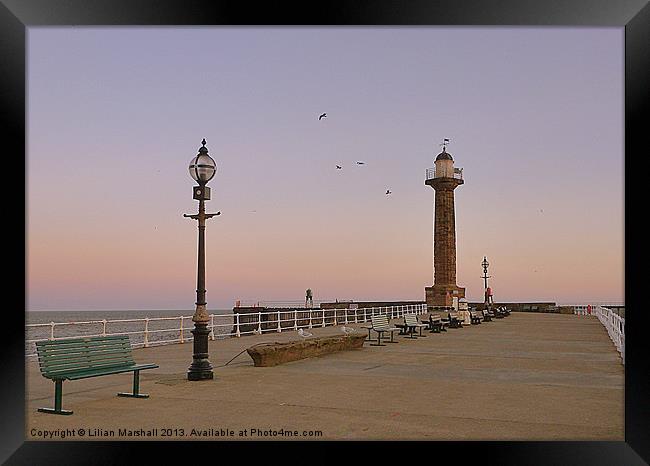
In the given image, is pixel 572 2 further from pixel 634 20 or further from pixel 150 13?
pixel 150 13

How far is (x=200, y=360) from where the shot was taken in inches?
485

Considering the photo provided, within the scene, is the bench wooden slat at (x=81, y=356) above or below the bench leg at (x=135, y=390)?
above

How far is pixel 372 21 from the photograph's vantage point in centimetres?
732

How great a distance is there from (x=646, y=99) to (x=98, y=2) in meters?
5.16

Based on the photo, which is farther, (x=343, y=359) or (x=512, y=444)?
(x=343, y=359)

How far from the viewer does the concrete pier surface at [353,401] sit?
314 inches

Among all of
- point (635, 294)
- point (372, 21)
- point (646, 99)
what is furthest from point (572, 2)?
point (635, 294)

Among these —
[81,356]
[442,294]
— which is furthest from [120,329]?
[81,356]

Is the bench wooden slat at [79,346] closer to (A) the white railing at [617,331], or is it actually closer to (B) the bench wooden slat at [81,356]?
(B) the bench wooden slat at [81,356]

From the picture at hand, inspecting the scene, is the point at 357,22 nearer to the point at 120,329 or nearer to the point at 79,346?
the point at 79,346

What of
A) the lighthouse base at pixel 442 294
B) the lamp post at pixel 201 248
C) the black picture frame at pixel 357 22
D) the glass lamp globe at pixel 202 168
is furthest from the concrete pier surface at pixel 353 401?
the lighthouse base at pixel 442 294

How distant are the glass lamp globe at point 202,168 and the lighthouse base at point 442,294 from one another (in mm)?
47089

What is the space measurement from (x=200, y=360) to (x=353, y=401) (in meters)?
3.40

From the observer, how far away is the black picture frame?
6.76 m
